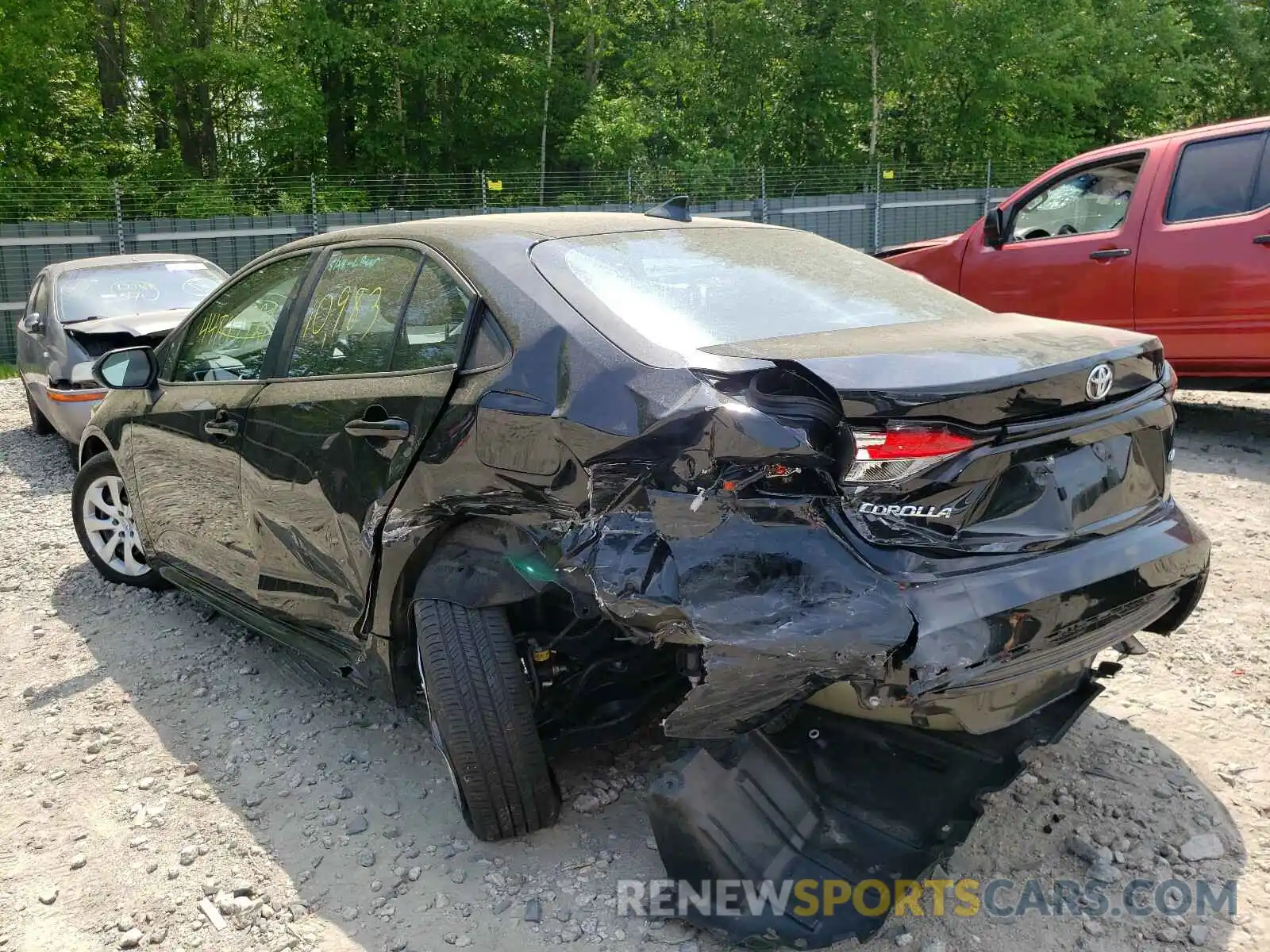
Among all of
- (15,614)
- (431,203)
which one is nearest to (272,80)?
(431,203)

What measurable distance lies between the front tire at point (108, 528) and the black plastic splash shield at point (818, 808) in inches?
140

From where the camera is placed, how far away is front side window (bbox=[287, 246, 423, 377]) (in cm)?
326

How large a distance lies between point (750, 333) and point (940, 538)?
0.75 meters

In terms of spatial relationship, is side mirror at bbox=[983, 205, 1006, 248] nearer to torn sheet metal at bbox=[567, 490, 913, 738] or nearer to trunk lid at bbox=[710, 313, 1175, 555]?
trunk lid at bbox=[710, 313, 1175, 555]

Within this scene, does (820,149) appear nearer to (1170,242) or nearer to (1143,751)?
(1170,242)

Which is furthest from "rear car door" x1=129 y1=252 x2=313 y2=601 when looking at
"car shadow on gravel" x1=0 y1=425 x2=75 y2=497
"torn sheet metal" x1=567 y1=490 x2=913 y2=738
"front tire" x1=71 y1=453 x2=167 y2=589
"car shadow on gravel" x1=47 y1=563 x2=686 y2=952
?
"car shadow on gravel" x1=0 y1=425 x2=75 y2=497

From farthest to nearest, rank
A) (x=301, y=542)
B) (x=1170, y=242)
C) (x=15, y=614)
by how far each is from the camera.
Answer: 1. (x=1170, y=242)
2. (x=15, y=614)
3. (x=301, y=542)

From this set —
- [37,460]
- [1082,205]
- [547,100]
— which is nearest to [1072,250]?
[1082,205]

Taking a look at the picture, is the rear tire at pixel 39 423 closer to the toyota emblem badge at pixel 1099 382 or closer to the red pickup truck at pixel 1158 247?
the red pickup truck at pixel 1158 247

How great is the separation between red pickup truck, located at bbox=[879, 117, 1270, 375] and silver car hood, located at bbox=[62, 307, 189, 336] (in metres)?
5.93

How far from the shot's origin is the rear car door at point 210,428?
3801 millimetres

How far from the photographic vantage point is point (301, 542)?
11.4 ft

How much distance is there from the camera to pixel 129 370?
4250 millimetres

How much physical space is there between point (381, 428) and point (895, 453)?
149cm
